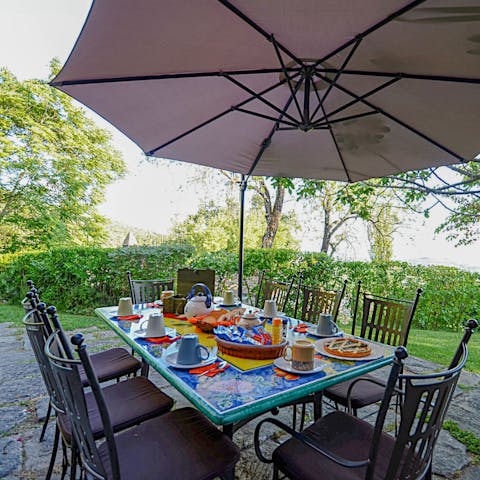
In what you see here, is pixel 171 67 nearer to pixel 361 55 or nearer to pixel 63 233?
pixel 361 55

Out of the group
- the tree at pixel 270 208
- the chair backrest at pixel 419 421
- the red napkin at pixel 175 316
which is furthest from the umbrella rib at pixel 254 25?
the tree at pixel 270 208

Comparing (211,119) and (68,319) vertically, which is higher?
(211,119)

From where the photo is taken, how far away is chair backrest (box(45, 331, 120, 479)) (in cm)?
95

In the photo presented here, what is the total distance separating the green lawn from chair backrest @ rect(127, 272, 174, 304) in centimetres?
182

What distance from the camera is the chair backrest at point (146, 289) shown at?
2896 millimetres

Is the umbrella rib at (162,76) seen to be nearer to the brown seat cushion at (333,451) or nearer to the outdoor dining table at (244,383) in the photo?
the outdoor dining table at (244,383)

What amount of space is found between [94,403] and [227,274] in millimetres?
3722

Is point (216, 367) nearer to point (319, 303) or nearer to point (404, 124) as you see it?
point (319, 303)

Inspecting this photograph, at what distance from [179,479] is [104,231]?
8.98 metres

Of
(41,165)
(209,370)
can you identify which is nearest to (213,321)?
(209,370)

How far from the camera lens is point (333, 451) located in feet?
4.22

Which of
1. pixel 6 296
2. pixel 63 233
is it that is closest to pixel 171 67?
pixel 6 296

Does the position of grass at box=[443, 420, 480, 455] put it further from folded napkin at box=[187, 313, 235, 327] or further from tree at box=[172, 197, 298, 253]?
tree at box=[172, 197, 298, 253]

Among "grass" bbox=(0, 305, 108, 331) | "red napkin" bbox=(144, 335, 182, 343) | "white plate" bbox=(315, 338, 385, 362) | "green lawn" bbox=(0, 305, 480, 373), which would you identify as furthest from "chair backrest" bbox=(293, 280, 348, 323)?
"grass" bbox=(0, 305, 108, 331)
